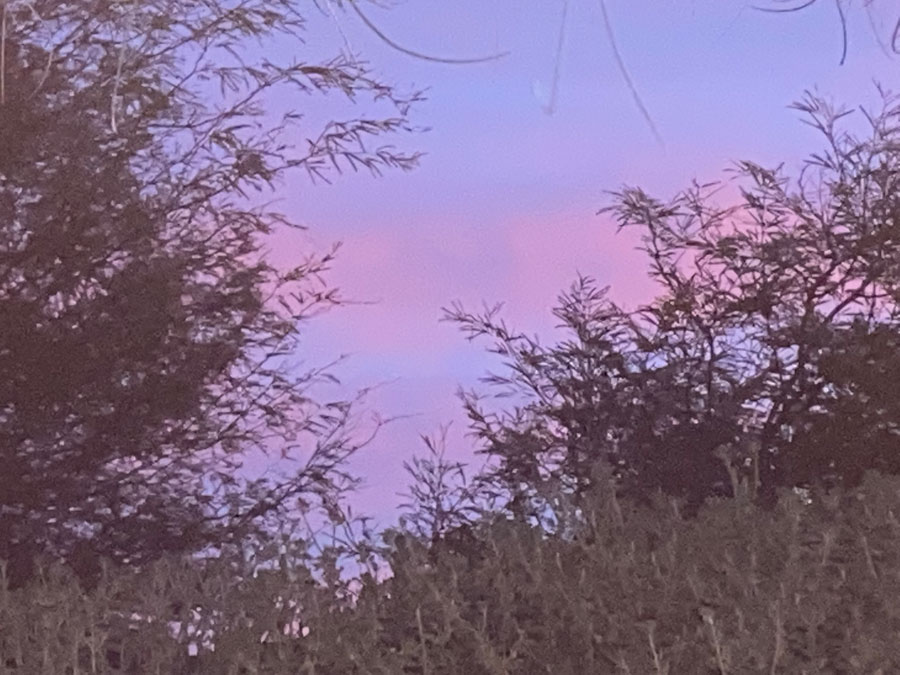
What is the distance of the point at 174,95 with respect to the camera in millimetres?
6484

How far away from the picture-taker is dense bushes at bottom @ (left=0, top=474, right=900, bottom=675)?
9.26ft

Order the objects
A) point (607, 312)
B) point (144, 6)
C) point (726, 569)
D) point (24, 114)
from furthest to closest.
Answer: point (607, 312), point (24, 114), point (144, 6), point (726, 569)

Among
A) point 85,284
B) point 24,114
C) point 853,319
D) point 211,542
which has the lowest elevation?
point 211,542

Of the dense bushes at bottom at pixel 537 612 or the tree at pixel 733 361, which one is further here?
the tree at pixel 733 361

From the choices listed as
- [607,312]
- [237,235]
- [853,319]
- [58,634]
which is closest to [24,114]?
[237,235]

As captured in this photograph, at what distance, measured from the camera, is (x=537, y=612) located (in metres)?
3.38

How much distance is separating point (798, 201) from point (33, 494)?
163 inches

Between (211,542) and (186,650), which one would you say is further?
(211,542)

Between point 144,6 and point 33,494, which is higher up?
point 144,6

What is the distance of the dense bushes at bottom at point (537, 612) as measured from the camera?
2.82 meters

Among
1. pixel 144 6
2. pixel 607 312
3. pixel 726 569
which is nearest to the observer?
pixel 726 569

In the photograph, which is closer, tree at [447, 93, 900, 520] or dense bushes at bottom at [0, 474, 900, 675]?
dense bushes at bottom at [0, 474, 900, 675]

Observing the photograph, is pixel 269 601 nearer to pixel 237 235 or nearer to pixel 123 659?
pixel 123 659

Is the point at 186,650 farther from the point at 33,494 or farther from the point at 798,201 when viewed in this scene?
the point at 798,201
